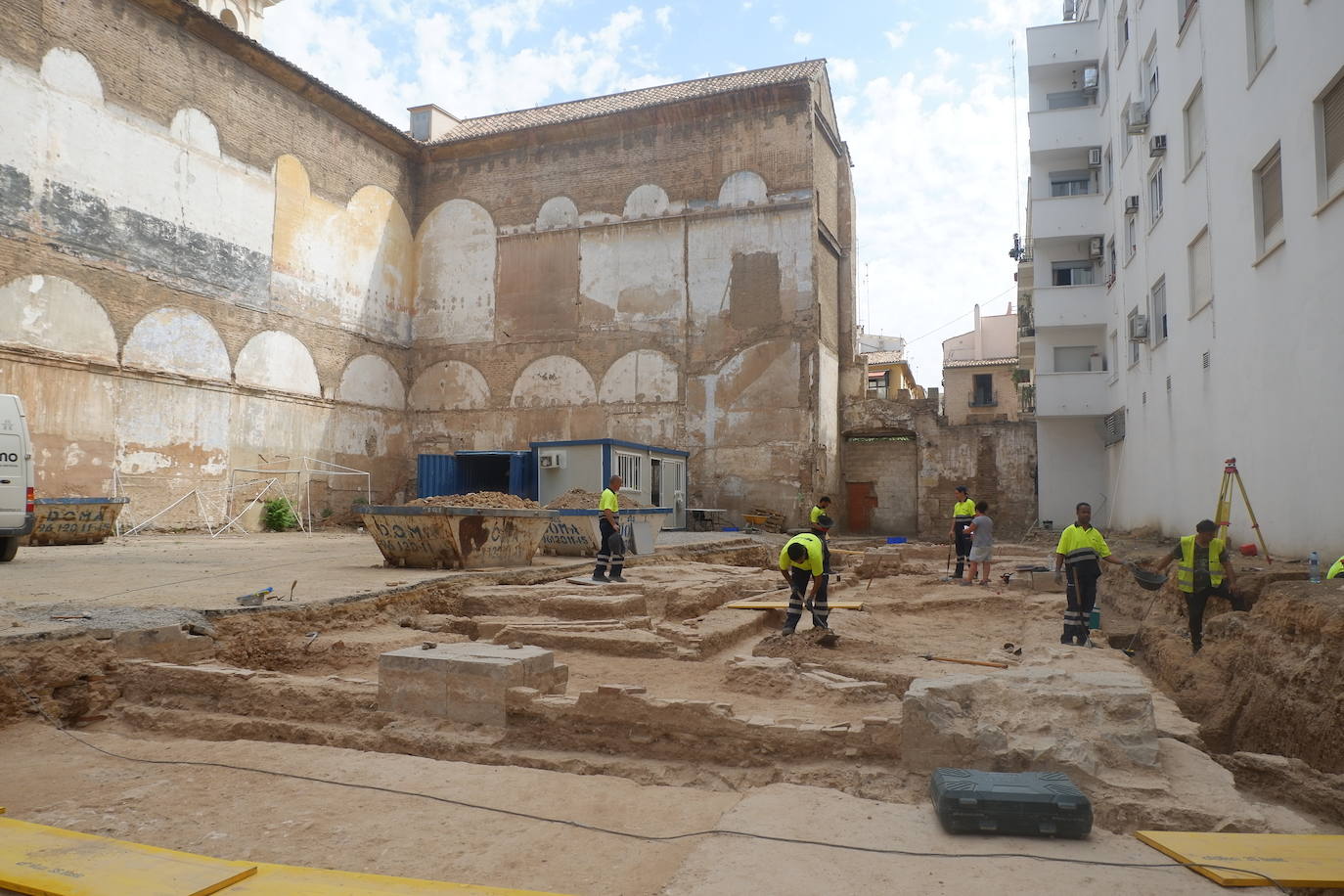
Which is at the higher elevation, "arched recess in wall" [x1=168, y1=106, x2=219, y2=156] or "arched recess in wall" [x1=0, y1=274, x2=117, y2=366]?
"arched recess in wall" [x1=168, y1=106, x2=219, y2=156]

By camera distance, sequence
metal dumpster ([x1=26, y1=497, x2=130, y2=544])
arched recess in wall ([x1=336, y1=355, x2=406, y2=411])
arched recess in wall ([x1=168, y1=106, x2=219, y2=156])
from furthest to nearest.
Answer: arched recess in wall ([x1=336, y1=355, x2=406, y2=411]), arched recess in wall ([x1=168, y1=106, x2=219, y2=156]), metal dumpster ([x1=26, y1=497, x2=130, y2=544])

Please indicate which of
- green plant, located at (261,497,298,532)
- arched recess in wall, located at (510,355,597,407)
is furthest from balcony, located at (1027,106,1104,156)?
green plant, located at (261,497,298,532)

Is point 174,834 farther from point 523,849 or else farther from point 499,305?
point 499,305

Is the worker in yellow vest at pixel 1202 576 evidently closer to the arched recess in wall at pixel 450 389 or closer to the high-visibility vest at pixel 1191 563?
the high-visibility vest at pixel 1191 563

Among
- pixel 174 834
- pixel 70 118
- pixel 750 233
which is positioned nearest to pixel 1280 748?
pixel 174 834

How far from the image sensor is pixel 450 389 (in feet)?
94.9

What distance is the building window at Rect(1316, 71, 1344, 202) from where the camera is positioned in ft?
29.3

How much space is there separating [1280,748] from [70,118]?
77.5ft

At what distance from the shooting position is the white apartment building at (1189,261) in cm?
940

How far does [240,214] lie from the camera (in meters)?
23.2

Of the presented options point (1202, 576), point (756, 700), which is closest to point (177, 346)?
point (756, 700)

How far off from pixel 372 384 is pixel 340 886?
26167 mm

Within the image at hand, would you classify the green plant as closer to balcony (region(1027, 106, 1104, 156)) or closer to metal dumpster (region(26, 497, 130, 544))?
metal dumpster (region(26, 497, 130, 544))

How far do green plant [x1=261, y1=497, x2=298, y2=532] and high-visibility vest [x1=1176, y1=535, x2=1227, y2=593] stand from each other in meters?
21.3
